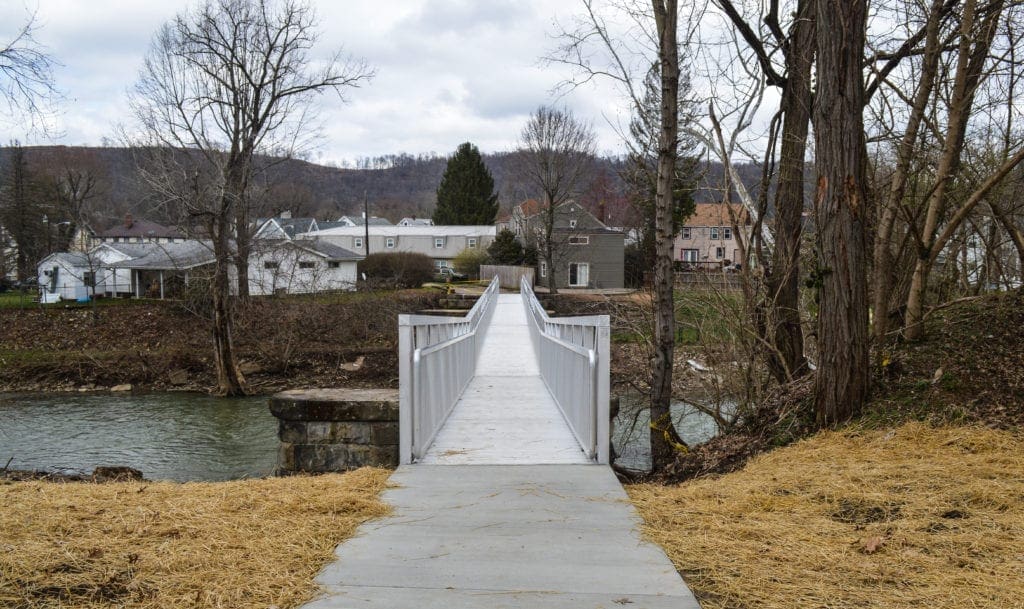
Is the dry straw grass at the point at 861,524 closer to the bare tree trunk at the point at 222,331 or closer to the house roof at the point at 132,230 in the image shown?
the bare tree trunk at the point at 222,331

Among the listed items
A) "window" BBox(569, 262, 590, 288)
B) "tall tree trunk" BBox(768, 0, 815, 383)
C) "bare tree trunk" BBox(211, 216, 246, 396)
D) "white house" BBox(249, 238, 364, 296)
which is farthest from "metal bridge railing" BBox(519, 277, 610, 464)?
"window" BBox(569, 262, 590, 288)

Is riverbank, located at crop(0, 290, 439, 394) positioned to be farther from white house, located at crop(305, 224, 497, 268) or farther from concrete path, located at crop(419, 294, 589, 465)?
white house, located at crop(305, 224, 497, 268)

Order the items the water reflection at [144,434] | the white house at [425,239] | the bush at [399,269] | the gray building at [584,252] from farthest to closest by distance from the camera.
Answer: the white house at [425,239]
the gray building at [584,252]
the bush at [399,269]
the water reflection at [144,434]

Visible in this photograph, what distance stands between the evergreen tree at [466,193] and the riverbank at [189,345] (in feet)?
121

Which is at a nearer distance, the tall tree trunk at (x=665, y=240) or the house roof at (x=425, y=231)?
the tall tree trunk at (x=665, y=240)

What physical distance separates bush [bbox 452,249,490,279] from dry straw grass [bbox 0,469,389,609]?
2037 inches

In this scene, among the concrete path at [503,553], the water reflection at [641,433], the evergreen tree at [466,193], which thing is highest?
the evergreen tree at [466,193]

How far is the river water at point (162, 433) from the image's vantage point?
1417 centimetres

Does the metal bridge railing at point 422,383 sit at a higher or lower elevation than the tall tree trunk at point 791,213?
lower

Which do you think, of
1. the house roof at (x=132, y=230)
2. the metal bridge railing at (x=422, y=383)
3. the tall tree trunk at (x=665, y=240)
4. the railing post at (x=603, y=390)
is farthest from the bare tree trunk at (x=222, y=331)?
the house roof at (x=132, y=230)

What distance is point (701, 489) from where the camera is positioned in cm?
542

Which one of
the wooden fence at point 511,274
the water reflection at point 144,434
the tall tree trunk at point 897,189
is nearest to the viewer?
the tall tree trunk at point 897,189

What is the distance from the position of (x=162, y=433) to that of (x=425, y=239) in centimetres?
5064

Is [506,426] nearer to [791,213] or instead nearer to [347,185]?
[791,213]
